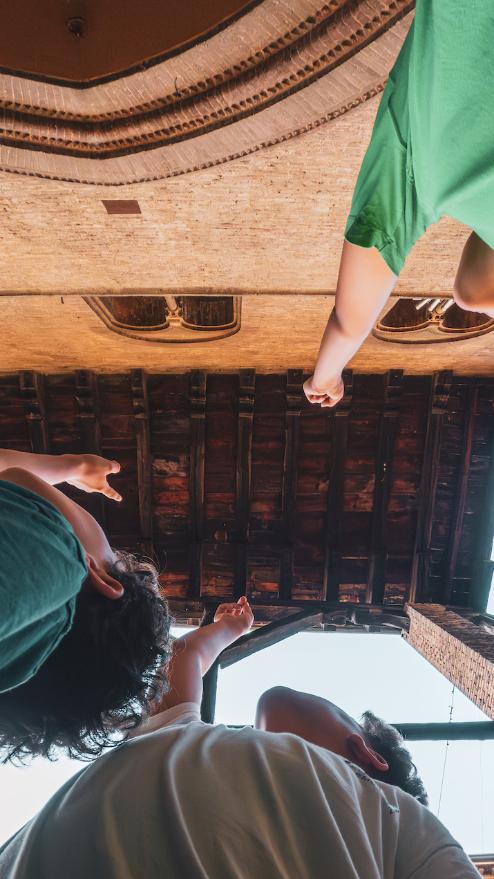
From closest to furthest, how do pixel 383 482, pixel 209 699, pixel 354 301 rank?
pixel 354 301
pixel 209 699
pixel 383 482

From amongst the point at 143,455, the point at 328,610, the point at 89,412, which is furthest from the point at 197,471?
the point at 328,610

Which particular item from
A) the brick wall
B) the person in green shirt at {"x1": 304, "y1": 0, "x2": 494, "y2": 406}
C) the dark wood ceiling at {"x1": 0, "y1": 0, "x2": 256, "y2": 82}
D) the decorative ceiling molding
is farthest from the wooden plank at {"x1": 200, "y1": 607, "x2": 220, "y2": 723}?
the dark wood ceiling at {"x1": 0, "y1": 0, "x2": 256, "y2": 82}

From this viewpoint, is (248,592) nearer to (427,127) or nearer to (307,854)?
(307,854)

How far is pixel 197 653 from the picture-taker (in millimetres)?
2455

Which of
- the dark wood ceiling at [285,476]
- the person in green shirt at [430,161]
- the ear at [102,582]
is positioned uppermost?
the person in green shirt at [430,161]

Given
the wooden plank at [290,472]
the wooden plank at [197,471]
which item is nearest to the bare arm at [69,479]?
the wooden plank at [197,471]

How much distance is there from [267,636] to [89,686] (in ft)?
17.2

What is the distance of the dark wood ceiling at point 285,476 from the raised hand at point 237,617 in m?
3.36

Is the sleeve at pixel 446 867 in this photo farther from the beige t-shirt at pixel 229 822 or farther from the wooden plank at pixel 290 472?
the wooden plank at pixel 290 472

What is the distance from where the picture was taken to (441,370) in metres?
6.30

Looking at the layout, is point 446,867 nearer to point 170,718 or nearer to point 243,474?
point 170,718

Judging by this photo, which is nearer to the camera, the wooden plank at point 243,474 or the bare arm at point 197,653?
the bare arm at point 197,653

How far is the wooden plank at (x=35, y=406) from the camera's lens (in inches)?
245

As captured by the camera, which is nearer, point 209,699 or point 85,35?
point 85,35
